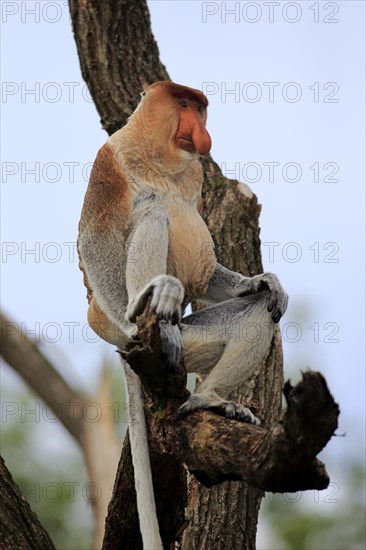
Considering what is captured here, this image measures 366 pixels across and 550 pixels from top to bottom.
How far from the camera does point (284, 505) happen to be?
11297 mm

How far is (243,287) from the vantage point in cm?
390

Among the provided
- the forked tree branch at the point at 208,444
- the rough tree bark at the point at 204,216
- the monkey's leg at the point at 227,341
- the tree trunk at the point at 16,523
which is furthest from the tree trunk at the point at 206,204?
the monkey's leg at the point at 227,341

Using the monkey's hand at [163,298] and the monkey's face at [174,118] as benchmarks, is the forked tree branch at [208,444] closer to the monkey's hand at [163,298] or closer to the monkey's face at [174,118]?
the monkey's hand at [163,298]

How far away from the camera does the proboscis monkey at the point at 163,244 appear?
3.48 meters

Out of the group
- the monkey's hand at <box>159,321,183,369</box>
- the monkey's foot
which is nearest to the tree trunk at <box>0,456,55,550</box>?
the monkey's foot

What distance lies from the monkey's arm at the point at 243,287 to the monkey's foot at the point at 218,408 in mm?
539

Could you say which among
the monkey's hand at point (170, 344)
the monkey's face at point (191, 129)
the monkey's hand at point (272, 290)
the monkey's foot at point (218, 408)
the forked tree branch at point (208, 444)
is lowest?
the forked tree branch at point (208, 444)

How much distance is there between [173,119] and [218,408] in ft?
4.08

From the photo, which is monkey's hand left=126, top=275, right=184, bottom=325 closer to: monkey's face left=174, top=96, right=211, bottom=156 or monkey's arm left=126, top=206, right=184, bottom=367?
monkey's arm left=126, top=206, right=184, bottom=367

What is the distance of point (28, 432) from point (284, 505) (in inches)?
139

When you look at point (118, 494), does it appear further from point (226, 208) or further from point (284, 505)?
point (284, 505)

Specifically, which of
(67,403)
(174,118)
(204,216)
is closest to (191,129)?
(174,118)

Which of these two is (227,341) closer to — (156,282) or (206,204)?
(156,282)

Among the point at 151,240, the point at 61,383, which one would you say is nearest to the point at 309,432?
the point at 151,240
